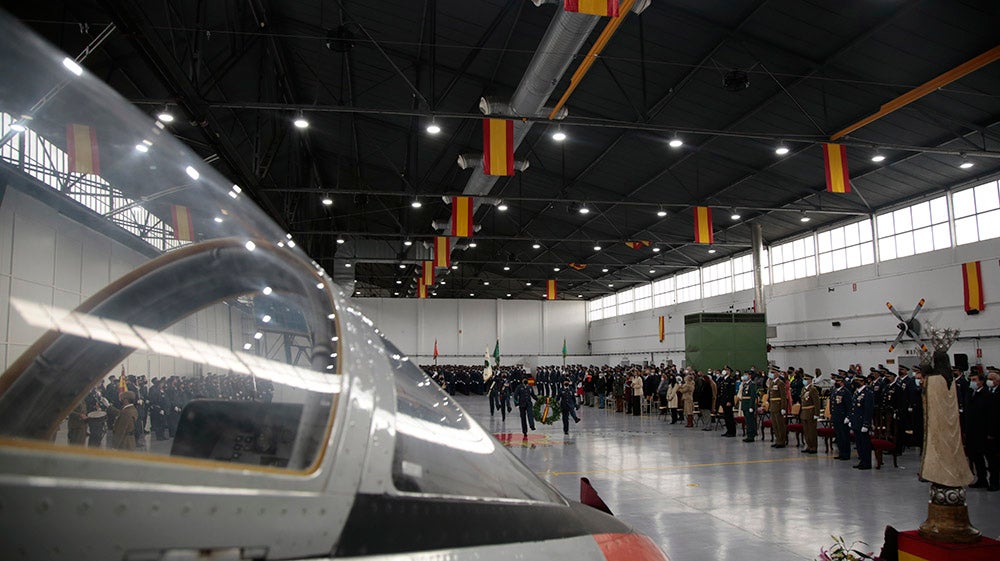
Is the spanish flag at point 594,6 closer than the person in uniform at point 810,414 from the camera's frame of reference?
Yes

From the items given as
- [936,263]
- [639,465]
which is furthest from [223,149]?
[936,263]

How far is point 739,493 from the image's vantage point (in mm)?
8422

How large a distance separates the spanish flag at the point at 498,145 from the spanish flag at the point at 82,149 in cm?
1137

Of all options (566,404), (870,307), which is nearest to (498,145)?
Result: (566,404)

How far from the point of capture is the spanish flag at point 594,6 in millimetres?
7152

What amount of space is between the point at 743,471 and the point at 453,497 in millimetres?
10026

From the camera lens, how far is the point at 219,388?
60.7 inches

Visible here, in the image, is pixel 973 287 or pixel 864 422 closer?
pixel 864 422

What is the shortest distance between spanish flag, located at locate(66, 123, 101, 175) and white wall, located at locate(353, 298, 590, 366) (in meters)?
43.9

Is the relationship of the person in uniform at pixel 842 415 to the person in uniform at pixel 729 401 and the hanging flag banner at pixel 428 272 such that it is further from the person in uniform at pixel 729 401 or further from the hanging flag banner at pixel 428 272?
the hanging flag banner at pixel 428 272

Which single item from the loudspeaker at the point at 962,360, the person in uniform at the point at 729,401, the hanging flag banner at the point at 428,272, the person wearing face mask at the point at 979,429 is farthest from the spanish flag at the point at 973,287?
the hanging flag banner at the point at 428,272

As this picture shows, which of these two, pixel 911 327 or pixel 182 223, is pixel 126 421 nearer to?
pixel 182 223

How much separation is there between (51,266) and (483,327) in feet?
152

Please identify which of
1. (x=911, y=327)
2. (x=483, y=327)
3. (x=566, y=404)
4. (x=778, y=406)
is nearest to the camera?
(x=778, y=406)
